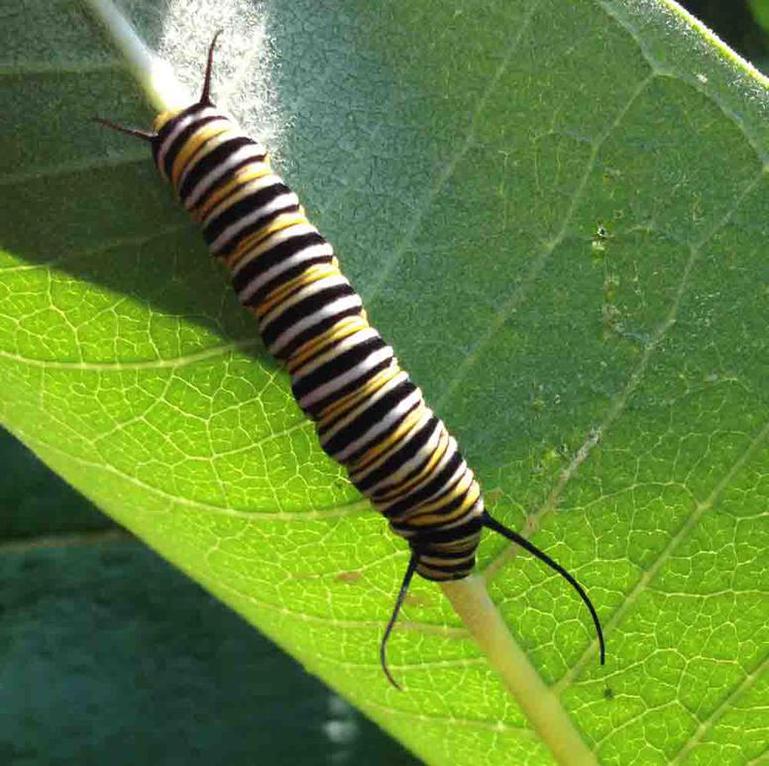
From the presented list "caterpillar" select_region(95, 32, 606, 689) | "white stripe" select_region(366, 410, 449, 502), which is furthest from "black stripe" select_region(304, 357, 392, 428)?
"white stripe" select_region(366, 410, 449, 502)

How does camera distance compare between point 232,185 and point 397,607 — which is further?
point 397,607

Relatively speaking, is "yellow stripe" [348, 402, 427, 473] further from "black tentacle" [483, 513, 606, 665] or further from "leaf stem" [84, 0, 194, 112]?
"leaf stem" [84, 0, 194, 112]

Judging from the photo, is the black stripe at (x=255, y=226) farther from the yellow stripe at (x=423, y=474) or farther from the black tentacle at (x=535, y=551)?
the black tentacle at (x=535, y=551)

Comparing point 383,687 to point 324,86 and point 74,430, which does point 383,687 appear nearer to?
point 74,430

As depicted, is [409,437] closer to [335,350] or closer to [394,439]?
[394,439]

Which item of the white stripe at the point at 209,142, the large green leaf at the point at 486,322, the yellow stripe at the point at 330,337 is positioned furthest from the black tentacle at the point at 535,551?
the white stripe at the point at 209,142

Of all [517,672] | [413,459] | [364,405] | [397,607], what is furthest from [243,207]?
[517,672]
